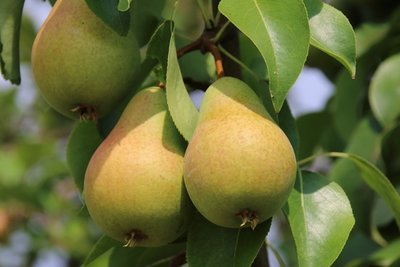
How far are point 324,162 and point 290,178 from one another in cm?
155

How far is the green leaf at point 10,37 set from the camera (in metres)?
1.21

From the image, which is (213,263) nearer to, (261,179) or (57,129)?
(261,179)

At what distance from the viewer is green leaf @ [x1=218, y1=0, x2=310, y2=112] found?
98cm

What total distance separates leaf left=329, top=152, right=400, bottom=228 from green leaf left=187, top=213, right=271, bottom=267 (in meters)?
0.24

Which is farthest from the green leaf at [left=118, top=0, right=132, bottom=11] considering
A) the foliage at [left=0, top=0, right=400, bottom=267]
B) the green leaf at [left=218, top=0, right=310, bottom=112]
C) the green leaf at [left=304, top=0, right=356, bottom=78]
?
the green leaf at [left=304, top=0, right=356, bottom=78]

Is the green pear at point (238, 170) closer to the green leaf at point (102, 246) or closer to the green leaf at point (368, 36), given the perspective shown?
the green leaf at point (102, 246)

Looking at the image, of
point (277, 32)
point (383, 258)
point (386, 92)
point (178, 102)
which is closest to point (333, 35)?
point (277, 32)

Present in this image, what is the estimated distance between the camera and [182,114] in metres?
1.07

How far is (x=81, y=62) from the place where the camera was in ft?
3.46

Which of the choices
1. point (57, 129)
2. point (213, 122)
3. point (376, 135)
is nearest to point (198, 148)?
point (213, 122)

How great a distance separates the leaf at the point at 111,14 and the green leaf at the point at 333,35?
22cm

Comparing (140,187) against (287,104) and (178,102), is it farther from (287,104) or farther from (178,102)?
(287,104)

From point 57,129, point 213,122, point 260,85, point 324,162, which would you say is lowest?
point 57,129

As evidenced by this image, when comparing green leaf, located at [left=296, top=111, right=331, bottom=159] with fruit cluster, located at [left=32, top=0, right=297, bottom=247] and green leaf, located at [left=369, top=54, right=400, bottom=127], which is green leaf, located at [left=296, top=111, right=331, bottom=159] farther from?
fruit cluster, located at [left=32, top=0, right=297, bottom=247]
